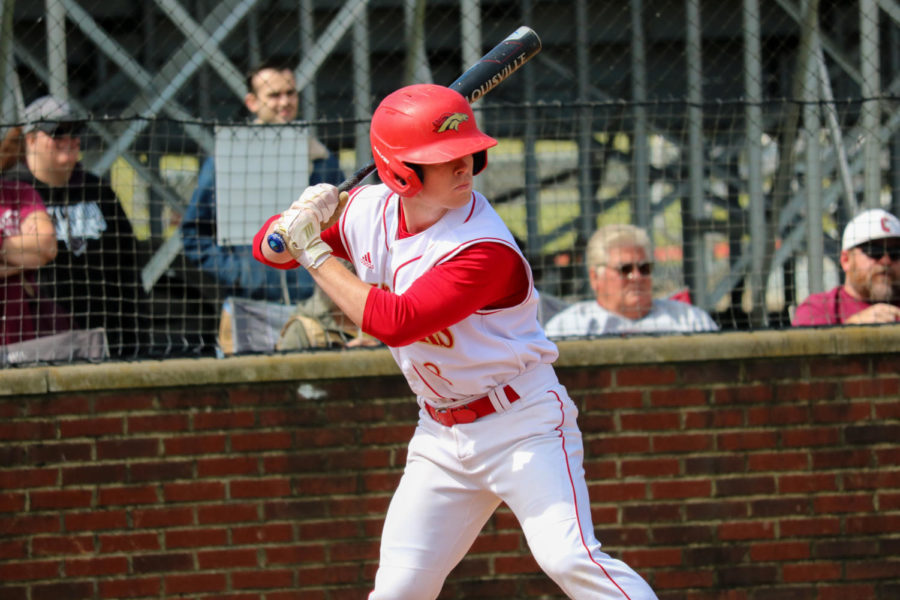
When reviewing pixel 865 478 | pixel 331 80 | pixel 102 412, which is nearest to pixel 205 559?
pixel 102 412

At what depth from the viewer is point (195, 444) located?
4.45 meters

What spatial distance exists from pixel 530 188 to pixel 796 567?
199 cm

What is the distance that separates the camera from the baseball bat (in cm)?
351

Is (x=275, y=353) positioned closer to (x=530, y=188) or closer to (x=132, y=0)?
(x=530, y=188)

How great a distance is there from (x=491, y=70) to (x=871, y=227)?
1.99 m

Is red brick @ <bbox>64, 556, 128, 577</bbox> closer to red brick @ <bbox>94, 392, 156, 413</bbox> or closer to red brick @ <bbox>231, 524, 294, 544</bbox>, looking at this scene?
red brick @ <bbox>231, 524, 294, 544</bbox>

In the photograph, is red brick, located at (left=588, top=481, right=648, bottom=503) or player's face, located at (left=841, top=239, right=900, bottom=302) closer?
red brick, located at (left=588, top=481, right=648, bottom=503)

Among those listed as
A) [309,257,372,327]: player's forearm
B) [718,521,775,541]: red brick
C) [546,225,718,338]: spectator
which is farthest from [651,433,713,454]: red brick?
[309,257,372,327]: player's forearm

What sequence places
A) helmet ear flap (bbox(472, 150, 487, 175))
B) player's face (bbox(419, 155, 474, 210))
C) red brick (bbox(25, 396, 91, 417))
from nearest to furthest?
1. player's face (bbox(419, 155, 474, 210))
2. helmet ear flap (bbox(472, 150, 487, 175))
3. red brick (bbox(25, 396, 91, 417))

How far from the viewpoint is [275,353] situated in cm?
448

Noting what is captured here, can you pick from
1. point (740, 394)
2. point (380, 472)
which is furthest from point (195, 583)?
point (740, 394)

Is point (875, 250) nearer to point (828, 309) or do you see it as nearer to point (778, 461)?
point (828, 309)

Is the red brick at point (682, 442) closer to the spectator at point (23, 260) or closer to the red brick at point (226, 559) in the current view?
the red brick at point (226, 559)

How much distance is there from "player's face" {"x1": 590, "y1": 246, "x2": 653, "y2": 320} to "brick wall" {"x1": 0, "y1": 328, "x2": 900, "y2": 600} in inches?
8.5
